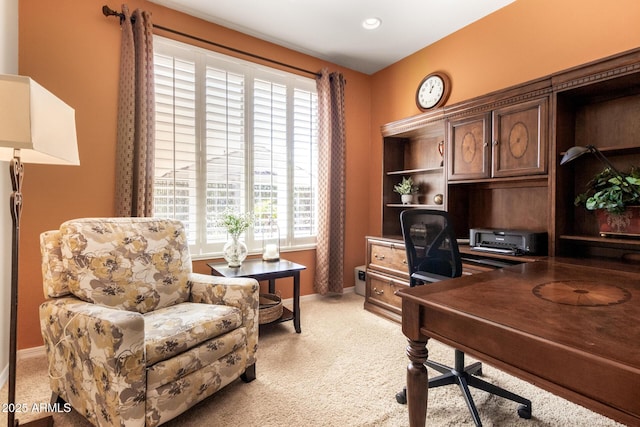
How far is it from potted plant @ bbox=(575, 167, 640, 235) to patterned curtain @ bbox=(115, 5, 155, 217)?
10.3 feet

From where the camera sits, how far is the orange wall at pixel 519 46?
214cm

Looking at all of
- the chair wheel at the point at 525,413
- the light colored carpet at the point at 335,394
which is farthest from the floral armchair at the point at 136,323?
the chair wheel at the point at 525,413

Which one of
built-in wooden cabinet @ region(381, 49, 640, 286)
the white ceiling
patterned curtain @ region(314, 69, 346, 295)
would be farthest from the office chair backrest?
the white ceiling

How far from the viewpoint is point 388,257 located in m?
3.14

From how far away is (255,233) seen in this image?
10.5ft

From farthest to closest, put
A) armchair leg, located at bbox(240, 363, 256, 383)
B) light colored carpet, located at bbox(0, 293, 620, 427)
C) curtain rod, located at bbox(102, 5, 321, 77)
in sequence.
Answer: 1. curtain rod, located at bbox(102, 5, 321, 77)
2. armchair leg, located at bbox(240, 363, 256, 383)
3. light colored carpet, located at bbox(0, 293, 620, 427)

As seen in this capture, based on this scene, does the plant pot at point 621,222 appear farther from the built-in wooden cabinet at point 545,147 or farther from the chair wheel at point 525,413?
the chair wheel at point 525,413

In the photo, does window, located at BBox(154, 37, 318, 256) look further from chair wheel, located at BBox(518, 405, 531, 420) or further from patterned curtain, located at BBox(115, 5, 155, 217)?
chair wheel, located at BBox(518, 405, 531, 420)

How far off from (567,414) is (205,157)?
3119mm

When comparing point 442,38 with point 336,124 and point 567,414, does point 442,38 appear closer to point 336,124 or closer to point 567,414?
point 336,124

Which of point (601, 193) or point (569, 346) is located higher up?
point (601, 193)

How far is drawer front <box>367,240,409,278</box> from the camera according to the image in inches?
118

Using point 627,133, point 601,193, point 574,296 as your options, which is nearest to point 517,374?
point 574,296

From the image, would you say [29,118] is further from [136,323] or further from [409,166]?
[409,166]
